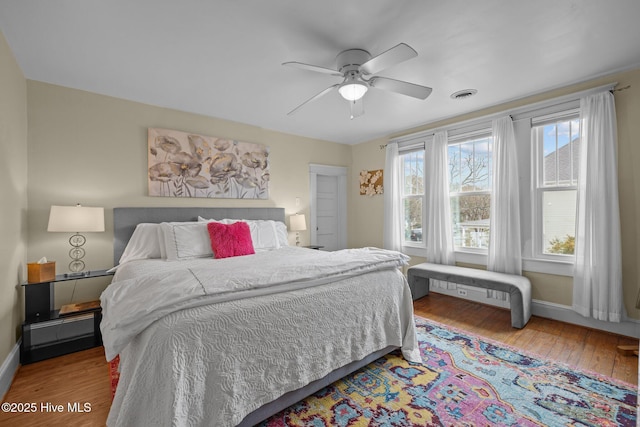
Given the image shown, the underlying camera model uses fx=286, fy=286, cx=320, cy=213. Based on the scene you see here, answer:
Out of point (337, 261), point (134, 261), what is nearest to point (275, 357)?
point (337, 261)

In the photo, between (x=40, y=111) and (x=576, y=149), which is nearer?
(x=40, y=111)

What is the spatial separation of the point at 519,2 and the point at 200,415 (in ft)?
9.68

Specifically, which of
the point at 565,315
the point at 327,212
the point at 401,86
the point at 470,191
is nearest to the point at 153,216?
the point at 327,212

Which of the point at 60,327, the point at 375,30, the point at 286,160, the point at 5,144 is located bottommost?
the point at 60,327

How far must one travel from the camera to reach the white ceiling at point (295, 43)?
6.10 feet

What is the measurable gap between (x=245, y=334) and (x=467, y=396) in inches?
61.4

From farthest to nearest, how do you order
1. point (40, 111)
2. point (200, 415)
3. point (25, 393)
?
point (40, 111), point (25, 393), point (200, 415)

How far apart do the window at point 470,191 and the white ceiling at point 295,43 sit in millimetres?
787

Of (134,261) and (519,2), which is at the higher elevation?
(519,2)

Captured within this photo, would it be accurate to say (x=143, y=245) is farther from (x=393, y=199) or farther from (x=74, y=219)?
(x=393, y=199)

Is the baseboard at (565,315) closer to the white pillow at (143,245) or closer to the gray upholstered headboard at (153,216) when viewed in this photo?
the gray upholstered headboard at (153,216)

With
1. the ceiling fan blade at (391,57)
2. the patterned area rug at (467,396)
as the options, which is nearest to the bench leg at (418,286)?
the patterned area rug at (467,396)

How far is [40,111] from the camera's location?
9.23 feet

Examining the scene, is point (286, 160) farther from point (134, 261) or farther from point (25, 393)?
point (25, 393)
